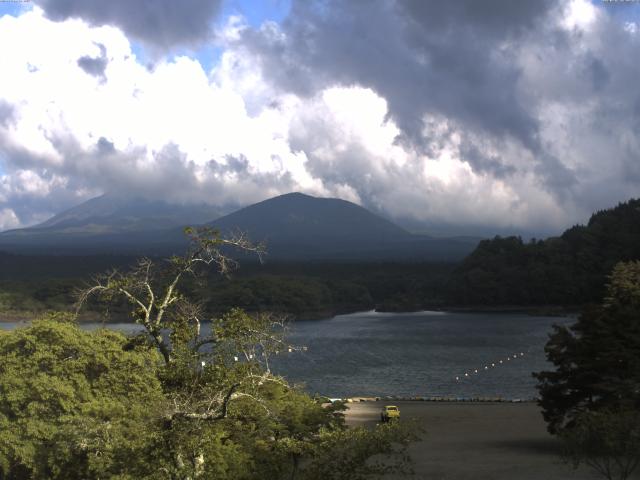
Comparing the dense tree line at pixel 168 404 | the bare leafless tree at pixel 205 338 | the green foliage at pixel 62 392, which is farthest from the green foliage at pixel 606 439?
the green foliage at pixel 62 392

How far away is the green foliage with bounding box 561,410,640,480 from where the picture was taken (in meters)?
13.0

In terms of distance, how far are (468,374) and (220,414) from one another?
42.5 metres

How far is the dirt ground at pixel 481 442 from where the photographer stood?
17.9 m

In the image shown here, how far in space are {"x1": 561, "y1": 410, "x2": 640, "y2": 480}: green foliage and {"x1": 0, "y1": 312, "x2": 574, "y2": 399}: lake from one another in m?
27.8

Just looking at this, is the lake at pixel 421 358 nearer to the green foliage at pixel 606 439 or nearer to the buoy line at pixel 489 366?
the buoy line at pixel 489 366

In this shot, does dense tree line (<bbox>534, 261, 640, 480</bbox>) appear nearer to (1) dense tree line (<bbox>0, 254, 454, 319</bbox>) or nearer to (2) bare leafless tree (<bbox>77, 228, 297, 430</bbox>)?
(2) bare leafless tree (<bbox>77, 228, 297, 430</bbox>)

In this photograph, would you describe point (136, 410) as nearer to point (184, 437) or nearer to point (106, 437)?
point (106, 437)

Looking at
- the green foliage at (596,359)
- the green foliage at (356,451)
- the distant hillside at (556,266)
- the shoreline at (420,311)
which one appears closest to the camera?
the green foliage at (356,451)

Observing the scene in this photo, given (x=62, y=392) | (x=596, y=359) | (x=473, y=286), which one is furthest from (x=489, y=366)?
(x=473, y=286)

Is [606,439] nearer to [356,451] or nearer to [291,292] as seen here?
[356,451]

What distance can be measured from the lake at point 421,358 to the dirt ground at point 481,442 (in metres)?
9.48

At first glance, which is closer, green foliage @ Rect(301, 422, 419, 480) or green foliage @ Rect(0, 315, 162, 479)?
green foliage @ Rect(301, 422, 419, 480)

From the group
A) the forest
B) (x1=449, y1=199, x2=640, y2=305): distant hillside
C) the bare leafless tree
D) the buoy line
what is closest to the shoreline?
the forest

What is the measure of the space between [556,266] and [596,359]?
95.1 meters
